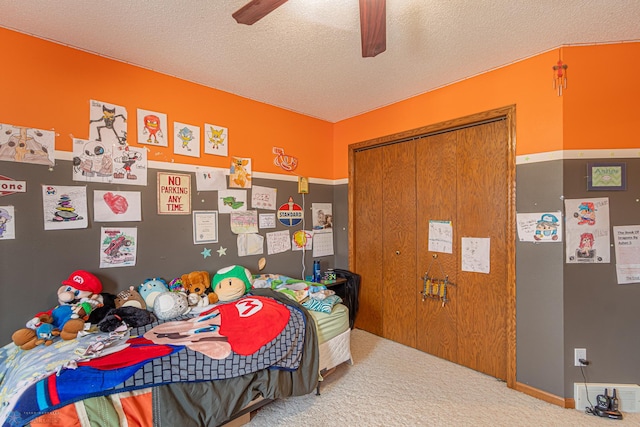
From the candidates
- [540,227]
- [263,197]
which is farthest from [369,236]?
[540,227]

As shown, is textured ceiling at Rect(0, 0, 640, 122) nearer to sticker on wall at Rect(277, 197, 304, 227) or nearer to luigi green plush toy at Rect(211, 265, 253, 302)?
sticker on wall at Rect(277, 197, 304, 227)

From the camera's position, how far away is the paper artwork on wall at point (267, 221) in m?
2.73

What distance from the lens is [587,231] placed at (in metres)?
1.85

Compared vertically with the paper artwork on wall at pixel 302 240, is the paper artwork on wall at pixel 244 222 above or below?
above

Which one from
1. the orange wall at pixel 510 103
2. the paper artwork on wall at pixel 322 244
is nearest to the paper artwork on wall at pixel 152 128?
the paper artwork on wall at pixel 322 244

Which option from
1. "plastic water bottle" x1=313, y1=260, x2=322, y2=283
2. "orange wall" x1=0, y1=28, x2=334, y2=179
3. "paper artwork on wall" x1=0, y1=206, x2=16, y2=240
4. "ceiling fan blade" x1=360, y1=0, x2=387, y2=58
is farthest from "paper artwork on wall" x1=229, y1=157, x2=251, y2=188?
"ceiling fan blade" x1=360, y1=0, x2=387, y2=58

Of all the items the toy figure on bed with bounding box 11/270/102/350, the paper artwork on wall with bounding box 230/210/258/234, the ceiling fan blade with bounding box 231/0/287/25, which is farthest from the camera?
the paper artwork on wall with bounding box 230/210/258/234

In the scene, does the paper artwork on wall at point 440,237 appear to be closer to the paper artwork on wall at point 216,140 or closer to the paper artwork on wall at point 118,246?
the paper artwork on wall at point 216,140

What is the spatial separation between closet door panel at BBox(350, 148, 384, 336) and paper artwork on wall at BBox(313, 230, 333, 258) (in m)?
0.32

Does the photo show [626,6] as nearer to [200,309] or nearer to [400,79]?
[400,79]

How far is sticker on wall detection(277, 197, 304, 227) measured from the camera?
114 inches

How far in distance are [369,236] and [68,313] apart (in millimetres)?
2570

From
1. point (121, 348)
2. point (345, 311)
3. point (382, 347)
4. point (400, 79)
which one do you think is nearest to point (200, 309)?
point (121, 348)

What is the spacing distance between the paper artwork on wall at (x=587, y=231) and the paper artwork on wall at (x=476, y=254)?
0.50 meters
